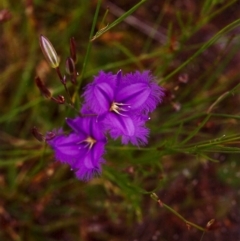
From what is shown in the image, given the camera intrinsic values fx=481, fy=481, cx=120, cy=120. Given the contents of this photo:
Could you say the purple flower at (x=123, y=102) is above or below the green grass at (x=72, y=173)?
above

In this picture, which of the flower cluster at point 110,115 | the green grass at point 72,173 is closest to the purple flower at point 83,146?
the flower cluster at point 110,115

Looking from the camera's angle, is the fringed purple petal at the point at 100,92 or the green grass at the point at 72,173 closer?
the fringed purple petal at the point at 100,92

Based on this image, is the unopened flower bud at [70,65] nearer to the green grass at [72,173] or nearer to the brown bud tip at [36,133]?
the brown bud tip at [36,133]

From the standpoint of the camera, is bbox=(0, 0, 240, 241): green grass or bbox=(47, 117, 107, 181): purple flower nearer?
bbox=(47, 117, 107, 181): purple flower

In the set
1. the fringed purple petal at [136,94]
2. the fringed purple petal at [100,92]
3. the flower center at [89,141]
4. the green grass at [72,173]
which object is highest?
the fringed purple petal at [100,92]

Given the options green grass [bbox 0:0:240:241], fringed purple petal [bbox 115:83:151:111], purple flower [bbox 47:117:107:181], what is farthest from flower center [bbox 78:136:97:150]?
green grass [bbox 0:0:240:241]

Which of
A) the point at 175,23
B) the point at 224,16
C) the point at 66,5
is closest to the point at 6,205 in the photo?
the point at 66,5

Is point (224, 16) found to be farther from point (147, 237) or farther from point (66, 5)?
point (147, 237)

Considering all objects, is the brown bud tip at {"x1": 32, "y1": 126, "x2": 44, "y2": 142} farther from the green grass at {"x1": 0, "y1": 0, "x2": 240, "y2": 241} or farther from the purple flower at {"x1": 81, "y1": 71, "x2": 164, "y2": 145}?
the green grass at {"x1": 0, "y1": 0, "x2": 240, "y2": 241}
